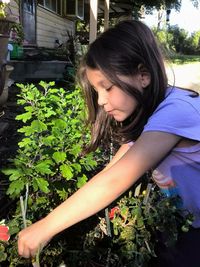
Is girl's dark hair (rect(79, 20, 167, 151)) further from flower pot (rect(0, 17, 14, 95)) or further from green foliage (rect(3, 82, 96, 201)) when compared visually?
flower pot (rect(0, 17, 14, 95))

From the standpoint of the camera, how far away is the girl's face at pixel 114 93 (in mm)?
1584

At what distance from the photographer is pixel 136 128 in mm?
1740

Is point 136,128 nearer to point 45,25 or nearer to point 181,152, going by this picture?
point 181,152

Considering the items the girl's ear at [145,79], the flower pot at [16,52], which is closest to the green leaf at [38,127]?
the girl's ear at [145,79]

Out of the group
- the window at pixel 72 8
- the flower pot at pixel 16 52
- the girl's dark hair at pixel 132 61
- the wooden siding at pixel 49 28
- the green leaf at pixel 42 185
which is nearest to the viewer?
the girl's dark hair at pixel 132 61

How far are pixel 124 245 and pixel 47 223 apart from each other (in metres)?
0.63

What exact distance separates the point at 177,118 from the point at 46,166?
0.66 meters

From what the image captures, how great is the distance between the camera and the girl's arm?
131cm

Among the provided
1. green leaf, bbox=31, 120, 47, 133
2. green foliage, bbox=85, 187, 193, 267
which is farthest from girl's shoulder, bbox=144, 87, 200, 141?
green leaf, bbox=31, 120, 47, 133

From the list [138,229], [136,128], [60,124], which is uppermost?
[136,128]

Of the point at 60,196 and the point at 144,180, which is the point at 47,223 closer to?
the point at 60,196

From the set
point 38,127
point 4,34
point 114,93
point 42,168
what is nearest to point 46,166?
point 42,168

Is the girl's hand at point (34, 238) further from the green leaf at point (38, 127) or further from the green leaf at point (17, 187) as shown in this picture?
the green leaf at point (38, 127)

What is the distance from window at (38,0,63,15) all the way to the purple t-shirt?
12.5 metres
